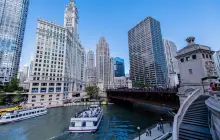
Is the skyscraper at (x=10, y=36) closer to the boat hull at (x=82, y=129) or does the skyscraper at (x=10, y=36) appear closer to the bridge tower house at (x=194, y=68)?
the boat hull at (x=82, y=129)

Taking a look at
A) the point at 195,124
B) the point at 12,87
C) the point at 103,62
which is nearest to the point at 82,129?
the point at 195,124

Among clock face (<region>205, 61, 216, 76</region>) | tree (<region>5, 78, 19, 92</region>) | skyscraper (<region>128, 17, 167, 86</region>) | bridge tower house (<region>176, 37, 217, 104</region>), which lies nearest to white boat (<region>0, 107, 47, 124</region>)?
bridge tower house (<region>176, 37, 217, 104</region>)

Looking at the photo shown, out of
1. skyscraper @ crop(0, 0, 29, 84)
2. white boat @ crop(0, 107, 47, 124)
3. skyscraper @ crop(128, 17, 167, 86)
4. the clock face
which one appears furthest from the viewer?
skyscraper @ crop(128, 17, 167, 86)

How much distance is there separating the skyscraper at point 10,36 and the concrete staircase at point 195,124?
139044 millimetres

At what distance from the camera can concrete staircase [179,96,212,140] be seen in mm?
11562

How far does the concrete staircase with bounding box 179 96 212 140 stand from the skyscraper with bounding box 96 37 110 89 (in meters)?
160

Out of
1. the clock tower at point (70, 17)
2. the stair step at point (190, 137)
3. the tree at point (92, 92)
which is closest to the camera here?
the stair step at point (190, 137)

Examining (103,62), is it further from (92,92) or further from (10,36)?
(10,36)

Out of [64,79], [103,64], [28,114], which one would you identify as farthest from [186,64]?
[103,64]

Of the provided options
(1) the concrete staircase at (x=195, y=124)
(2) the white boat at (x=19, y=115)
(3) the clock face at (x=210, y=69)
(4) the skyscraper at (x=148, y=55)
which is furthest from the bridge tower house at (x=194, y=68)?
(4) the skyscraper at (x=148, y=55)

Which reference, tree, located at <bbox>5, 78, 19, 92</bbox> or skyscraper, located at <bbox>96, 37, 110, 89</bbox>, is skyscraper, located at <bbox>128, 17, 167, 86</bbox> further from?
tree, located at <bbox>5, 78, 19, 92</bbox>

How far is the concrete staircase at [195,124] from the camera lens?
37.9 ft

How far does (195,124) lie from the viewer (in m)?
13.7

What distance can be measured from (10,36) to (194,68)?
15771cm
